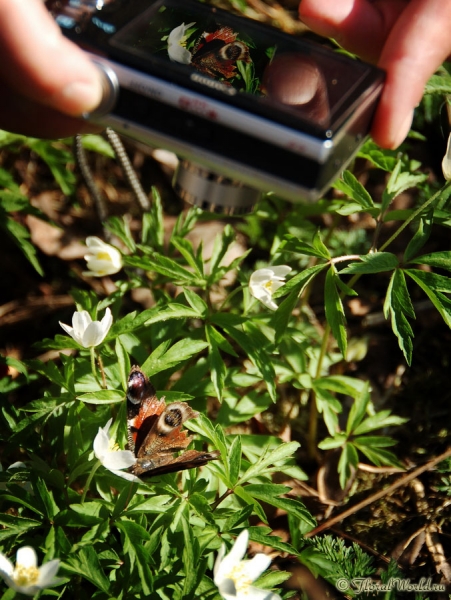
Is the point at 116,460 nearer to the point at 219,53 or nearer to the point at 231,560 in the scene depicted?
the point at 231,560

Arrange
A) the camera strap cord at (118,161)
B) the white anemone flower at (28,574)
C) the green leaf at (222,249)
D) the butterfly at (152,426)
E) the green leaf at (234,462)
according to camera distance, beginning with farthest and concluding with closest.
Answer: the camera strap cord at (118,161), the green leaf at (222,249), the green leaf at (234,462), the butterfly at (152,426), the white anemone flower at (28,574)

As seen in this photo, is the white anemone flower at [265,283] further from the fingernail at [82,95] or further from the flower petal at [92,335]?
the fingernail at [82,95]

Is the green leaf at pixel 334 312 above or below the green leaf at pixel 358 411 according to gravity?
above

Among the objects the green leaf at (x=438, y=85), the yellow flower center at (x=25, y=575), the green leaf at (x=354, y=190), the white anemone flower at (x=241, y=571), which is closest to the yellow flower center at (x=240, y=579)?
the white anemone flower at (x=241, y=571)

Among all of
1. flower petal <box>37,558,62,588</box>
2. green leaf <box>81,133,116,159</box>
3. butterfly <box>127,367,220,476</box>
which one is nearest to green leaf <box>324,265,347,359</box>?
butterfly <box>127,367,220,476</box>

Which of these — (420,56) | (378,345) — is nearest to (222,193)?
(420,56)

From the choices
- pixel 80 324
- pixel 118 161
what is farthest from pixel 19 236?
pixel 80 324

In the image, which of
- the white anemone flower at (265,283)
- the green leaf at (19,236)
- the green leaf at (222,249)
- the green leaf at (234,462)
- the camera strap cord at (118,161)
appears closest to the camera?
the green leaf at (234,462)

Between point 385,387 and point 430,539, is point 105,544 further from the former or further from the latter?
point 385,387

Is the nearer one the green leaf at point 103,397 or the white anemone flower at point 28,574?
the white anemone flower at point 28,574
